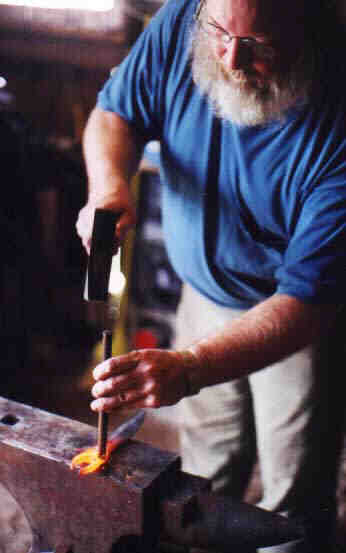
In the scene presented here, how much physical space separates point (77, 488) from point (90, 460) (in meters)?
0.05

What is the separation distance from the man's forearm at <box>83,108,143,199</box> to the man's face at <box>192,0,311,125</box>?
306 mm

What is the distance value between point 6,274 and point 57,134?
100cm

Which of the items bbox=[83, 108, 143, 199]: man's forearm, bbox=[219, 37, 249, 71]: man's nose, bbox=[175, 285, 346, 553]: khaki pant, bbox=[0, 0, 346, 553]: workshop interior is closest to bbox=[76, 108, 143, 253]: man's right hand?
bbox=[83, 108, 143, 199]: man's forearm

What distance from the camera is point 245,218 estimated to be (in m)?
1.47

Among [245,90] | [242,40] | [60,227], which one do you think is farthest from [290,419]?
[60,227]

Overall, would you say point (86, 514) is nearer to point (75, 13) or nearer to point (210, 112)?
point (210, 112)

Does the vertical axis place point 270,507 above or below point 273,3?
below

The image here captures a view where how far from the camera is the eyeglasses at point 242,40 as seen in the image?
3.80 ft

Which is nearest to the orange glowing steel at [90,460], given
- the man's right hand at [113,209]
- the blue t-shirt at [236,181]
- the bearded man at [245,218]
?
the bearded man at [245,218]

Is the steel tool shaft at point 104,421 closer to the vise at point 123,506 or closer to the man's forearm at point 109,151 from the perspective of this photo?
the vise at point 123,506

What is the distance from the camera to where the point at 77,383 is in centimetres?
310

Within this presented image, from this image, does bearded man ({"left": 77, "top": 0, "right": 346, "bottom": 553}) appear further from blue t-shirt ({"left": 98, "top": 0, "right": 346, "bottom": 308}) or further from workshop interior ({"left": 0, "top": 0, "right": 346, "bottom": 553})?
workshop interior ({"left": 0, "top": 0, "right": 346, "bottom": 553})

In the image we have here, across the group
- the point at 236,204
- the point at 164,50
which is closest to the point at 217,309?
the point at 236,204

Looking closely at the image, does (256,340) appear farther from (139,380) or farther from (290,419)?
(290,419)
